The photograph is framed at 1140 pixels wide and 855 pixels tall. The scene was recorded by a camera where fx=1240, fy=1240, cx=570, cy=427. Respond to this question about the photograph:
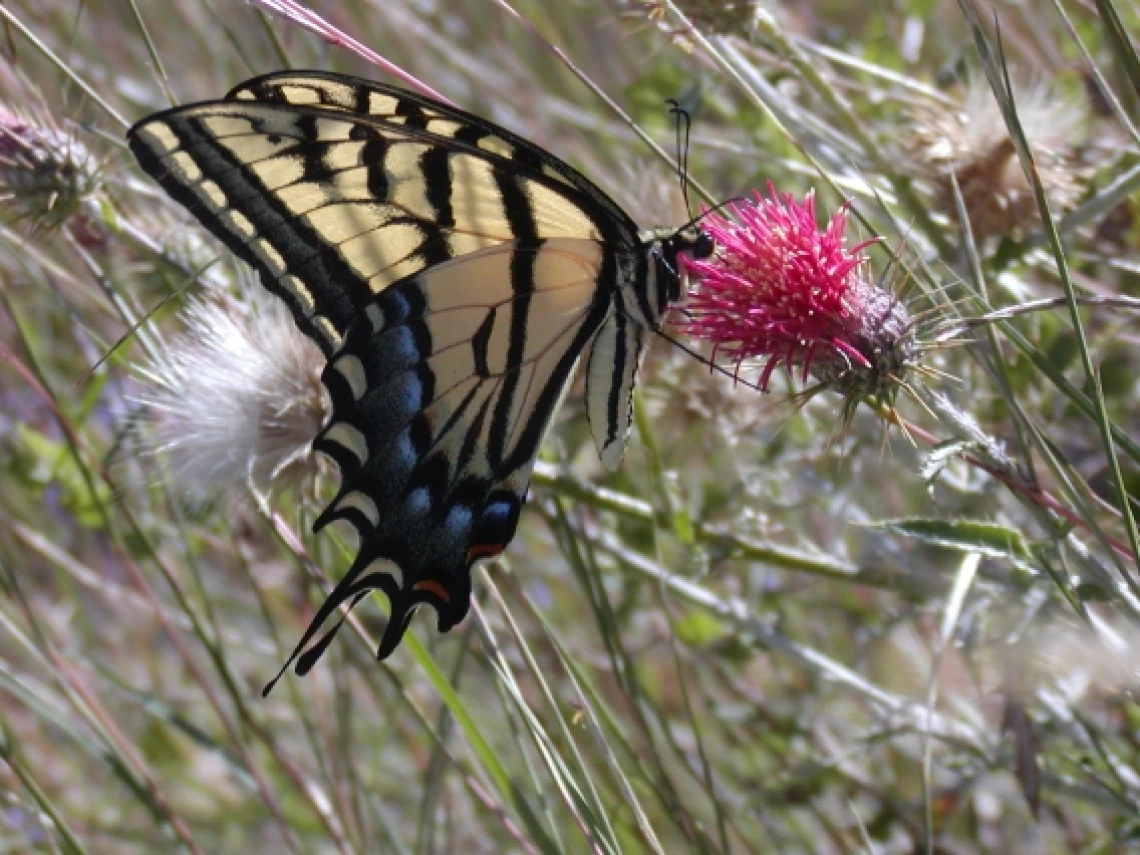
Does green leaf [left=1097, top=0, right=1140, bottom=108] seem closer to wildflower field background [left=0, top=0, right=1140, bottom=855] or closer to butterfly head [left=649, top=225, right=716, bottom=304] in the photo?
wildflower field background [left=0, top=0, right=1140, bottom=855]

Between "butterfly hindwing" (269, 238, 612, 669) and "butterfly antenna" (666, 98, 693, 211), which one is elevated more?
"butterfly antenna" (666, 98, 693, 211)

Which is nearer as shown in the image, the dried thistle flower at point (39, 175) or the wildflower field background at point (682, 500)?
the wildflower field background at point (682, 500)

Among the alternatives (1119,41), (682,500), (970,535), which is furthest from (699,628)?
(1119,41)

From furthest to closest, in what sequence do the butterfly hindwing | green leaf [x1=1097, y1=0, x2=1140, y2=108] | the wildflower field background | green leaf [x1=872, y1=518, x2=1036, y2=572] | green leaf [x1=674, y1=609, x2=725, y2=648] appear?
green leaf [x1=674, y1=609, x2=725, y2=648]
the butterfly hindwing
the wildflower field background
green leaf [x1=872, y1=518, x2=1036, y2=572]
green leaf [x1=1097, y1=0, x2=1140, y2=108]

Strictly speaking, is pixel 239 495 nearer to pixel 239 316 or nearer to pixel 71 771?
pixel 239 316

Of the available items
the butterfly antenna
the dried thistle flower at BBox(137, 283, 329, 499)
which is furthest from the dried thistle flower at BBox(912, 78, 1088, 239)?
the dried thistle flower at BBox(137, 283, 329, 499)

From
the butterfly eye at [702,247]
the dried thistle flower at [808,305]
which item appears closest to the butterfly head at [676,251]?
the butterfly eye at [702,247]

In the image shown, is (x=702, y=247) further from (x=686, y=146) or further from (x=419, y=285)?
(x=419, y=285)

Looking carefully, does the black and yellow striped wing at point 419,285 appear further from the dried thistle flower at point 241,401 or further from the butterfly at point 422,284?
the dried thistle flower at point 241,401
